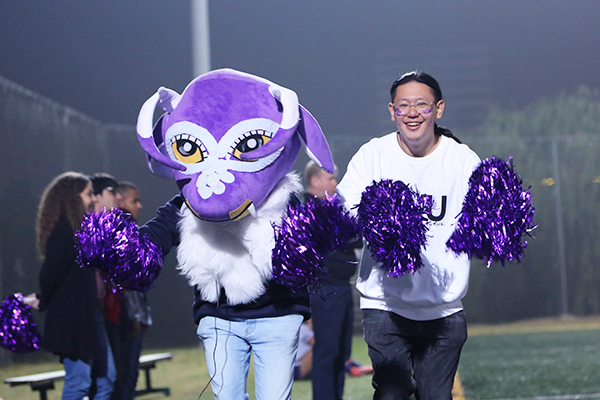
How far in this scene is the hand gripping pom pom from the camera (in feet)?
6.56

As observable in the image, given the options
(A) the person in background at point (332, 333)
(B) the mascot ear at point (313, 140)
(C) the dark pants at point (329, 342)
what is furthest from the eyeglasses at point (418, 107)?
(C) the dark pants at point (329, 342)

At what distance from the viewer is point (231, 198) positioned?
211cm

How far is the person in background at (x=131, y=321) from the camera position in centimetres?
379

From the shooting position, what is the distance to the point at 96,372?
11.3 ft

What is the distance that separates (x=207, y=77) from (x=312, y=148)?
1.44 ft

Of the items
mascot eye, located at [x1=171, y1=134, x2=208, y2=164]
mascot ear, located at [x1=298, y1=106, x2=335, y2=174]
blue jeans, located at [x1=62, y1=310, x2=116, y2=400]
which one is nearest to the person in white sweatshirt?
mascot ear, located at [x1=298, y1=106, x2=335, y2=174]

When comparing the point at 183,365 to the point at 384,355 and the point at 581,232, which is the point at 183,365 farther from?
the point at 581,232

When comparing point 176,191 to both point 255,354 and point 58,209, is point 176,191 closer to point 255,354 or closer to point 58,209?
point 58,209

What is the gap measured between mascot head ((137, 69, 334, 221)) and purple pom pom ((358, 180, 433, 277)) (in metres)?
0.36

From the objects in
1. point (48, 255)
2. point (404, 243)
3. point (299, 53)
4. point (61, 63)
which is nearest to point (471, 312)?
point (299, 53)

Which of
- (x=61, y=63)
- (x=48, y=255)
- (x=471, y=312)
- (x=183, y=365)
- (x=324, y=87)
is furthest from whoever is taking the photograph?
(x=324, y=87)

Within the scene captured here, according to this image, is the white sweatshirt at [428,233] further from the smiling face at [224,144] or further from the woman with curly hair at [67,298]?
the woman with curly hair at [67,298]

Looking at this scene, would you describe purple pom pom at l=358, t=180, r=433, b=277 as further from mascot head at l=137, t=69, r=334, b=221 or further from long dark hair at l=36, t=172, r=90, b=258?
long dark hair at l=36, t=172, r=90, b=258

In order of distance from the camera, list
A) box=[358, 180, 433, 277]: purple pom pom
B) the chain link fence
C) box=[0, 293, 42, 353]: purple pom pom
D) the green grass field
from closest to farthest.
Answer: box=[358, 180, 433, 277]: purple pom pom < box=[0, 293, 42, 353]: purple pom pom < the green grass field < the chain link fence
